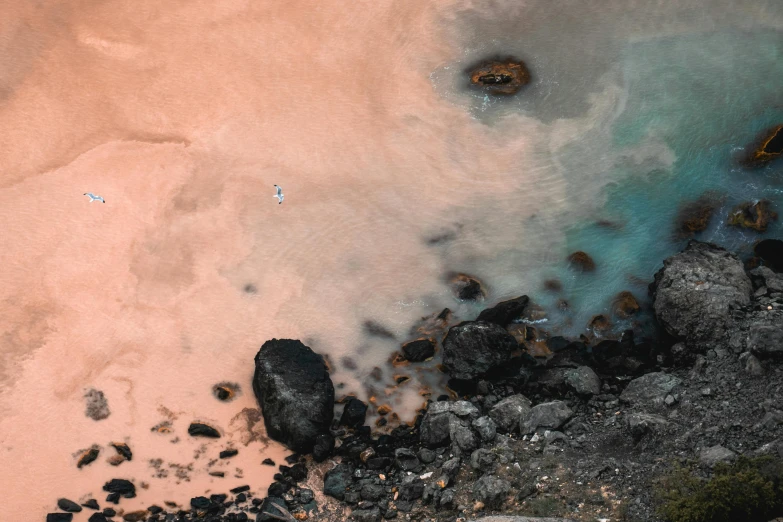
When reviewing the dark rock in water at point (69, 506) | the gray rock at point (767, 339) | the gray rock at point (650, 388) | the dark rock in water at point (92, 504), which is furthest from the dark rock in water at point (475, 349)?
the dark rock in water at point (69, 506)

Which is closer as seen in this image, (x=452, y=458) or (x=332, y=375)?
(x=452, y=458)

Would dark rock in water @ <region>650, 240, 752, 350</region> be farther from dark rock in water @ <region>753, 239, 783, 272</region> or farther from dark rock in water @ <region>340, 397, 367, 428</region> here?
dark rock in water @ <region>340, 397, 367, 428</region>

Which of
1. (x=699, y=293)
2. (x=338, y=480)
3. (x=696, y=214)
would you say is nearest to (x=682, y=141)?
(x=696, y=214)

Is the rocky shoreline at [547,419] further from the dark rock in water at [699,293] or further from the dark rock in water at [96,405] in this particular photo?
the dark rock in water at [96,405]

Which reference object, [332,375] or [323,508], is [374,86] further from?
[323,508]

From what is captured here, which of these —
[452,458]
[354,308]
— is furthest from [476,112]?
[452,458]

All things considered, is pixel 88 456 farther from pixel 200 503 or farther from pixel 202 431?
pixel 200 503

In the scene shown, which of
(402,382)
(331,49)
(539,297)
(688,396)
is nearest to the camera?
(688,396)
